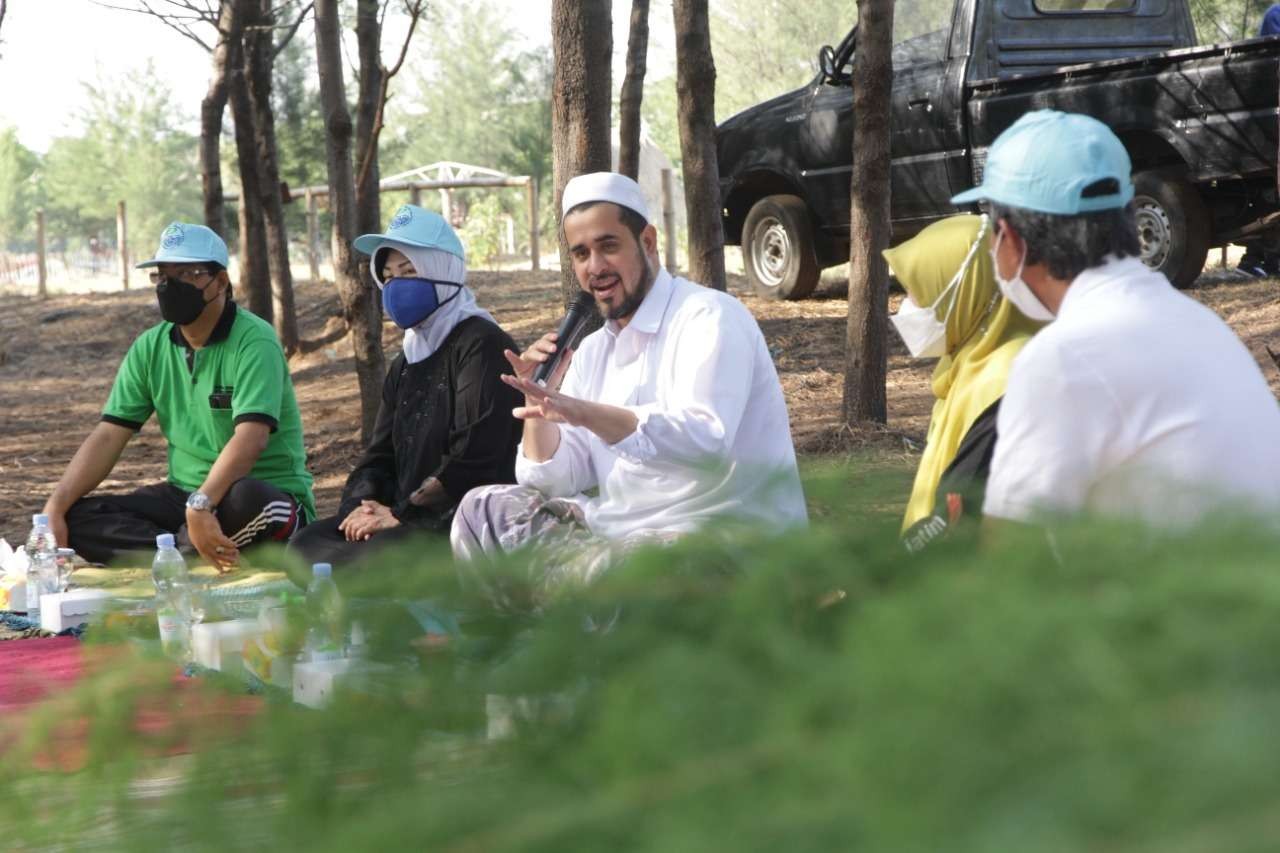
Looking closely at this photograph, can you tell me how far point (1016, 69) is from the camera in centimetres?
1127

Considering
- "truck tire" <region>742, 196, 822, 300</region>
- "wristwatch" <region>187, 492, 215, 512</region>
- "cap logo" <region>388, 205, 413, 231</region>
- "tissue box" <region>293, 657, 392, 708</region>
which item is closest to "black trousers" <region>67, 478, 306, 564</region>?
"wristwatch" <region>187, 492, 215, 512</region>

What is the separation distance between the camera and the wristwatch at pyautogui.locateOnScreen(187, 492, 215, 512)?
573cm

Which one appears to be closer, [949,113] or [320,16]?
[320,16]

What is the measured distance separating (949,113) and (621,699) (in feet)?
35.4

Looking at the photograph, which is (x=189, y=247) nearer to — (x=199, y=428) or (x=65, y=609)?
(x=199, y=428)

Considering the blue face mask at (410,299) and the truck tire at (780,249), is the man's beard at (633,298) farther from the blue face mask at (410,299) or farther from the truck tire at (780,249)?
the truck tire at (780,249)

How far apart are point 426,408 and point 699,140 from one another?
12.5ft

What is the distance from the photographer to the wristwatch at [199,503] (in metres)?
5.73

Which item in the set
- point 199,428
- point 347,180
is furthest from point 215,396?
point 347,180

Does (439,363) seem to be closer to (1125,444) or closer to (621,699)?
(1125,444)

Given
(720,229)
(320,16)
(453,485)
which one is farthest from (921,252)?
(320,16)

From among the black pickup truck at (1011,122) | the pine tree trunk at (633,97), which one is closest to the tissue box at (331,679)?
the black pickup truck at (1011,122)

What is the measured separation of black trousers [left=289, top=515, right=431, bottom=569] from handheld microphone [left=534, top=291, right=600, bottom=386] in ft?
3.20

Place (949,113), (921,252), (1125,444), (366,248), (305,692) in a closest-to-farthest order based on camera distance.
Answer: (305,692)
(1125,444)
(921,252)
(366,248)
(949,113)
